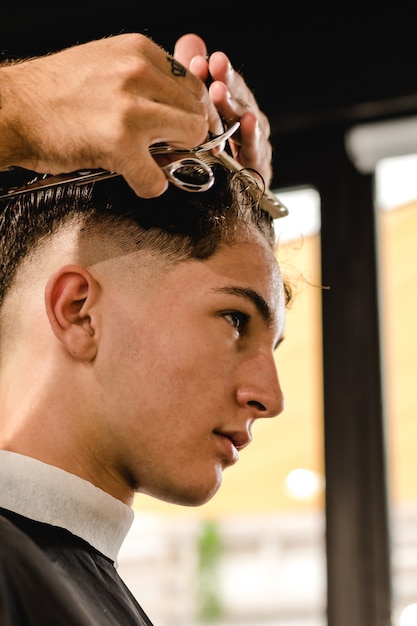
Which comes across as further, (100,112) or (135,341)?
(135,341)

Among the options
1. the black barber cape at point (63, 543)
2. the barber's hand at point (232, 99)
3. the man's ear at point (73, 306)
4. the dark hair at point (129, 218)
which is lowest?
the black barber cape at point (63, 543)

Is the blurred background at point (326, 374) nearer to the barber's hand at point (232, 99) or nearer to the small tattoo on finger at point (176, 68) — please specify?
the barber's hand at point (232, 99)

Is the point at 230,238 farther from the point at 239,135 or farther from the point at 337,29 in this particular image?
the point at 337,29

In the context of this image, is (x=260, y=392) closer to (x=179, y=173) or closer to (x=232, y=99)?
(x=179, y=173)

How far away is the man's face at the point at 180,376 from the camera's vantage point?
45.0 inches

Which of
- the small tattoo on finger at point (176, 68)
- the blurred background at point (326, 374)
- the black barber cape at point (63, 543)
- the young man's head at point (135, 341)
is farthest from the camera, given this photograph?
the blurred background at point (326, 374)

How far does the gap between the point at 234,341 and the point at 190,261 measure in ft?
0.36

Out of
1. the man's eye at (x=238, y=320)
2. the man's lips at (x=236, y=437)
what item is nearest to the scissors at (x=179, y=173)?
the man's eye at (x=238, y=320)

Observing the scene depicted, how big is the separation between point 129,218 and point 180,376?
205mm

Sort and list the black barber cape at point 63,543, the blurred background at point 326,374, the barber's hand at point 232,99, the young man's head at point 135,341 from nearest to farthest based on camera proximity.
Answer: the black barber cape at point 63,543, the young man's head at point 135,341, the barber's hand at point 232,99, the blurred background at point 326,374

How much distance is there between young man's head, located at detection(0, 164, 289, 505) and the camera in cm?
114

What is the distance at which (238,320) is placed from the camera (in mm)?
1213

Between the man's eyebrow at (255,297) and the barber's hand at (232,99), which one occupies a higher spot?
the barber's hand at (232,99)

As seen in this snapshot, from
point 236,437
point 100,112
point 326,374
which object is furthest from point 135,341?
point 326,374
